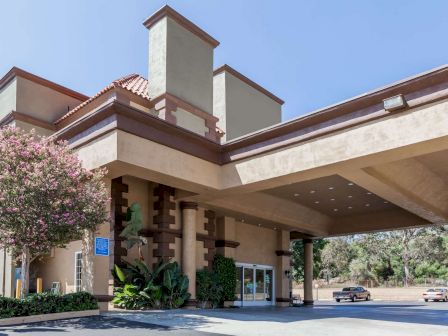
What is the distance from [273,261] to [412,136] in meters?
16.9

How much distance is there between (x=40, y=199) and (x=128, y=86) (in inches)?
376

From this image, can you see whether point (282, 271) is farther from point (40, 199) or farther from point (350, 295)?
point (40, 199)

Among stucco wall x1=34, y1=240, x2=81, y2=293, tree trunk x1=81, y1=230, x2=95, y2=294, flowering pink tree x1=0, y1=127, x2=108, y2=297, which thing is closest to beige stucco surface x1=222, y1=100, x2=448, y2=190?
tree trunk x1=81, y1=230, x2=95, y2=294

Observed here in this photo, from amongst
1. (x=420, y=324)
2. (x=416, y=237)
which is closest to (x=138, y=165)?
(x=420, y=324)

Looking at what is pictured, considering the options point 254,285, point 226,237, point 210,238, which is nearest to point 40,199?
point 210,238

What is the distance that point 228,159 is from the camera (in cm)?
1877

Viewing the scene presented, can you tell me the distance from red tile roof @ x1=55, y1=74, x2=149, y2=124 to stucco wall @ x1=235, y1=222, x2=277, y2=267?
8.72 metres

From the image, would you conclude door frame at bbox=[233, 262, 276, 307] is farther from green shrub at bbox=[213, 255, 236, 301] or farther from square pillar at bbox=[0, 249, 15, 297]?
square pillar at bbox=[0, 249, 15, 297]

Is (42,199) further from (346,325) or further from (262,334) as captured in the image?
(346,325)

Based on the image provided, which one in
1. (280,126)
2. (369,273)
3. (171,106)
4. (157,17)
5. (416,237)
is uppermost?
(157,17)

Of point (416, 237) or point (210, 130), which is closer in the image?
point (210, 130)

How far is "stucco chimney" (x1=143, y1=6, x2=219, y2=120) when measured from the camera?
2138cm

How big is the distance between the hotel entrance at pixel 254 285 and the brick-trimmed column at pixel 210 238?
3.53m

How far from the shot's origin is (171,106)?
69.5 feet
